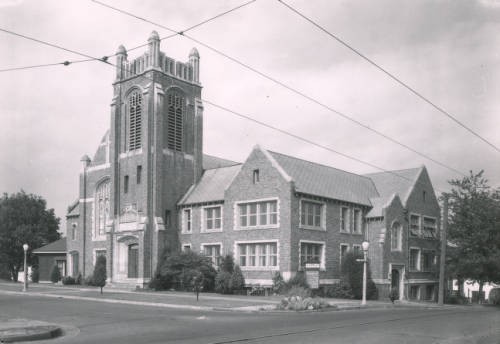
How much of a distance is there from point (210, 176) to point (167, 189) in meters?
3.95

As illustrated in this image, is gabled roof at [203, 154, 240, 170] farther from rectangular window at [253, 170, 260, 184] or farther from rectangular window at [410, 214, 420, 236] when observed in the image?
rectangular window at [410, 214, 420, 236]

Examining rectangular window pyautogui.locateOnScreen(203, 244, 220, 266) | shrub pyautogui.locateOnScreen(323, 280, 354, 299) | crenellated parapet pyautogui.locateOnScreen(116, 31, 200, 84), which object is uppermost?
crenellated parapet pyautogui.locateOnScreen(116, 31, 200, 84)

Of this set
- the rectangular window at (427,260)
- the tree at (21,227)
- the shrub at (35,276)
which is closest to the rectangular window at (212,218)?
the rectangular window at (427,260)

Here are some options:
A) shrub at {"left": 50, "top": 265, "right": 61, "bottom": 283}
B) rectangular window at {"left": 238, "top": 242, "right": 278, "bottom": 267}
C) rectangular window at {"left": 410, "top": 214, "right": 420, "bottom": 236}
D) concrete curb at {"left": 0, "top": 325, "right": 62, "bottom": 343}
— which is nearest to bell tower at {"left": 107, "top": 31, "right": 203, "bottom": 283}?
rectangular window at {"left": 238, "top": 242, "right": 278, "bottom": 267}

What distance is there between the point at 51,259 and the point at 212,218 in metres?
21.6

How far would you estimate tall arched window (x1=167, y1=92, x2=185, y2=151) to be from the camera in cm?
4544

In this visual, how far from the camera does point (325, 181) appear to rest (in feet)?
137

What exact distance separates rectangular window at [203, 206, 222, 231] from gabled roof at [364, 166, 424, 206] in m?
13.2

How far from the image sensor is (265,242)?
1505 inches

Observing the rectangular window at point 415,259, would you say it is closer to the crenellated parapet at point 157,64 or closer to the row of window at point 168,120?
the row of window at point 168,120

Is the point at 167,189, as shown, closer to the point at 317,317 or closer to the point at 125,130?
the point at 125,130

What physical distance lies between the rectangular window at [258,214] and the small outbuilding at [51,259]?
2248cm

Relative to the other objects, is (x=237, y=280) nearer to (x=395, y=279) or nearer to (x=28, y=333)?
(x=395, y=279)

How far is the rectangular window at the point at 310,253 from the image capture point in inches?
1481
